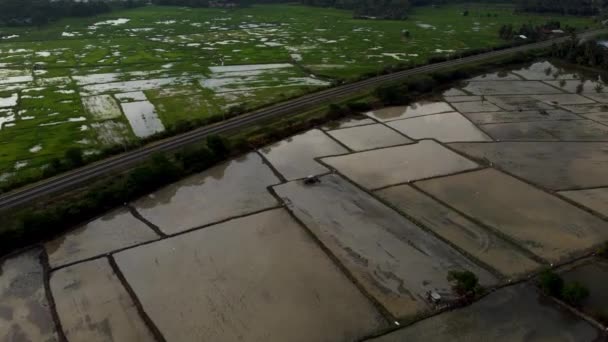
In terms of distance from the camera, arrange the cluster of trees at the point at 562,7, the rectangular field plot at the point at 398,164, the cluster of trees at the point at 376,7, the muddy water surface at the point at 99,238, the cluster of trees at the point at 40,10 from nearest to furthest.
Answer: the muddy water surface at the point at 99,238
the rectangular field plot at the point at 398,164
the cluster of trees at the point at 40,10
the cluster of trees at the point at 562,7
the cluster of trees at the point at 376,7

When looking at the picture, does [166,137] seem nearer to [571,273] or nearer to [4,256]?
[4,256]

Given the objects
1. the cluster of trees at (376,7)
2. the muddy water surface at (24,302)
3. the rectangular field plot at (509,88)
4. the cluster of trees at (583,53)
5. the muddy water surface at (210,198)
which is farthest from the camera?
the cluster of trees at (376,7)

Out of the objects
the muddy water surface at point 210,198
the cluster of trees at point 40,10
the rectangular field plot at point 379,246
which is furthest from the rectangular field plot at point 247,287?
the cluster of trees at point 40,10

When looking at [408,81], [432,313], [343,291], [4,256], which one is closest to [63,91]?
[4,256]

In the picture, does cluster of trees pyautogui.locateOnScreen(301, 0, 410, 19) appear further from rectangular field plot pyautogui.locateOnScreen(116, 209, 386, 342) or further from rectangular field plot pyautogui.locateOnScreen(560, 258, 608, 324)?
rectangular field plot pyautogui.locateOnScreen(116, 209, 386, 342)

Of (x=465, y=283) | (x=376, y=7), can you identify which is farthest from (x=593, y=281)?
(x=376, y=7)

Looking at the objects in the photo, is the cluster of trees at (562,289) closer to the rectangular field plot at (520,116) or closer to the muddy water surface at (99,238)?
the muddy water surface at (99,238)

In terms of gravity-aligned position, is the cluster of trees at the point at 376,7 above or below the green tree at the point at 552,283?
above
